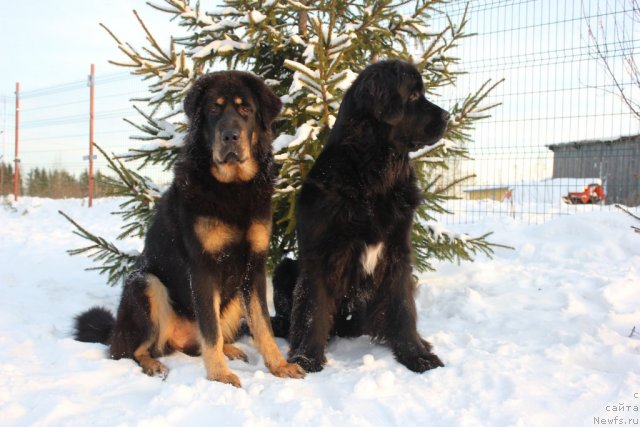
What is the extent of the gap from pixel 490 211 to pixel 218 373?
8.77m

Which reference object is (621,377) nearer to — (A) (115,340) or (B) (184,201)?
(B) (184,201)

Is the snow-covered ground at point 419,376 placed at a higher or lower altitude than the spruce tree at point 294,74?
lower

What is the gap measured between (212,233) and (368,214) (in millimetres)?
1015

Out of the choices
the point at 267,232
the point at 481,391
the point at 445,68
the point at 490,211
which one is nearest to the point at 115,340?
the point at 267,232

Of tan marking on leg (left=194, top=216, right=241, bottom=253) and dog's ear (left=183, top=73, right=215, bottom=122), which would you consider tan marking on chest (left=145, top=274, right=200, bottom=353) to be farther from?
dog's ear (left=183, top=73, right=215, bottom=122)

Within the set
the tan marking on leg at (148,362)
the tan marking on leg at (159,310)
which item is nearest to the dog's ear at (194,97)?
the tan marking on leg at (159,310)

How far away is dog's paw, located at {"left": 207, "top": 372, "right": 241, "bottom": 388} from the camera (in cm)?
258

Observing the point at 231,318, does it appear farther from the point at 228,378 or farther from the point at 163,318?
the point at 228,378

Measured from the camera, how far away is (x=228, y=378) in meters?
2.61

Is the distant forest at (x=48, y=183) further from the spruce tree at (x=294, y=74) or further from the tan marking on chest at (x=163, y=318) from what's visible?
the tan marking on chest at (x=163, y=318)

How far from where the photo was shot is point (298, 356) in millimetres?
2979

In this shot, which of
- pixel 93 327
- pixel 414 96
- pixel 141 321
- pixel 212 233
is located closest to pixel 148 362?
pixel 141 321

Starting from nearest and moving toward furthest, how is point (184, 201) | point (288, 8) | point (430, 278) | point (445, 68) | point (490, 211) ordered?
point (184, 201) → point (288, 8) → point (445, 68) → point (430, 278) → point (490, 211)

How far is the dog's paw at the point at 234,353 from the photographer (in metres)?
3.26
